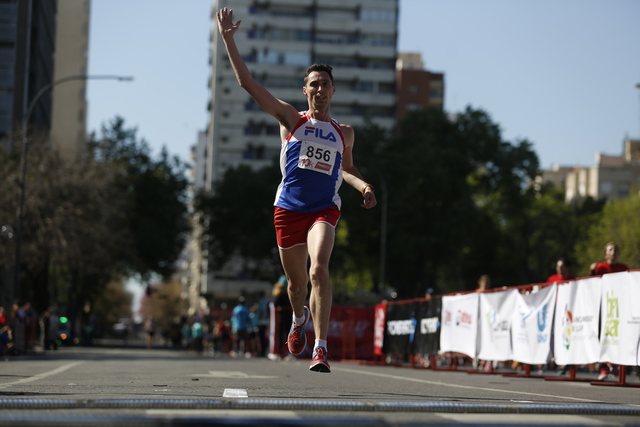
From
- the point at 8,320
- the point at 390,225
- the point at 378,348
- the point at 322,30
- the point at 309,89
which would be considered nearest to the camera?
the point at 309,89

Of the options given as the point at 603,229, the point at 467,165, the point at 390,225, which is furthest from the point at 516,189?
the point at 603,229

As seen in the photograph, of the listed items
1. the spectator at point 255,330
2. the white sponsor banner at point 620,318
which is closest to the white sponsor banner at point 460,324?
the white sponsor banner at point 620,318

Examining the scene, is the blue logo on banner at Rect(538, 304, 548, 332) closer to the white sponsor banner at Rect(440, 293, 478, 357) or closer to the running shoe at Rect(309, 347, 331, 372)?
the white sponsor banner at Rect(440, 293, 478, 357)

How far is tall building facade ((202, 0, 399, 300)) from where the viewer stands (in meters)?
104

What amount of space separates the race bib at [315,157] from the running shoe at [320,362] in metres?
1.39

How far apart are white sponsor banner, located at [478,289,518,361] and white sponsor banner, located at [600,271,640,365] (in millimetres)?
2975

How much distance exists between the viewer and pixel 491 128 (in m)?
58.5

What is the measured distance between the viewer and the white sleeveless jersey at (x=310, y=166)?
823 centimetres

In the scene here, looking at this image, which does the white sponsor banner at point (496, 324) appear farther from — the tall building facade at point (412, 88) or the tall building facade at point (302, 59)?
the tall building facade at point (412, 88)

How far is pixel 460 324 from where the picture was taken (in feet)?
57.5

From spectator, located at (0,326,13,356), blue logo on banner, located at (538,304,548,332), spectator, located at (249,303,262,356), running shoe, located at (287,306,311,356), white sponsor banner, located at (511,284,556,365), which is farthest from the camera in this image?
spectator, located at (249,303,262,356)

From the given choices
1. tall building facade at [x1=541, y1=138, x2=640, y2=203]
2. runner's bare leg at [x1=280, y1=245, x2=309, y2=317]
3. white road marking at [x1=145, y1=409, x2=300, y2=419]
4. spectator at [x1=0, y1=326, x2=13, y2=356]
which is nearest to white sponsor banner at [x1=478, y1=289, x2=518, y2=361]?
runner's bare leg at [x1=280, y1=245, x2=309, y2=317]

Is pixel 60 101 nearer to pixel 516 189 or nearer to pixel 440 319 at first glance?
pixel 516 189

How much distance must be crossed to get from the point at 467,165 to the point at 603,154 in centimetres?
9976
